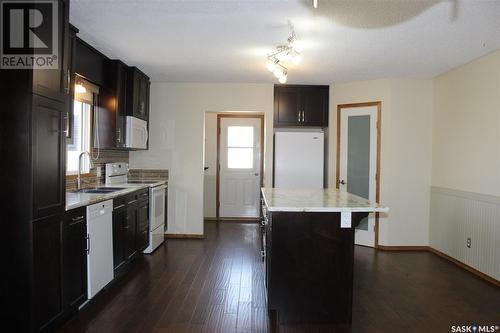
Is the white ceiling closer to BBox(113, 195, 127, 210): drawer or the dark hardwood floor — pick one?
BBox(113, 195, 127, 210): drawer

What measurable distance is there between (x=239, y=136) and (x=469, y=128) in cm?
380

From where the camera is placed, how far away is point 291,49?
292 cm

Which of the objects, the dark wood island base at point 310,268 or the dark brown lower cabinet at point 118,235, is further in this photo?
the dark brown lower cabinet at point 118,235

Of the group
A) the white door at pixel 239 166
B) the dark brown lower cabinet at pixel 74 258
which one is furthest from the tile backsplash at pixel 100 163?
the white door at pixel 239 166

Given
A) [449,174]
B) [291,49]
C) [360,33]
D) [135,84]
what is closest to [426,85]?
[449,174]

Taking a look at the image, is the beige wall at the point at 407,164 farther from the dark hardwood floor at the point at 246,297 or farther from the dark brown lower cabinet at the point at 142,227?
the dark brown lower cabinet at the point at 142,227

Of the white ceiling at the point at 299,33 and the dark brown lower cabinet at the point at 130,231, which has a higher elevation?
the white ceiling at the point at 299,33

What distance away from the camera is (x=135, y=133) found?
4.37 meters

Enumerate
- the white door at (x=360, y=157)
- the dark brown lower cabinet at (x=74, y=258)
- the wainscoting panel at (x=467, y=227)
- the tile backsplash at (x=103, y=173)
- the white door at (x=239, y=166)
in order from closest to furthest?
the dark brown lower cabinet at (x=74, y=258), the wainscoting panel at (x=467, y=227), the tile backsplash at (x=103, y=173), the white door at (x=360, y=157), the white door at (x=239, y=166)

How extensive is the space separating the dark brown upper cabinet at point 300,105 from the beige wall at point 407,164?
0.85 metres

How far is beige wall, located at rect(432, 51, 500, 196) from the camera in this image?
3432 millimetres

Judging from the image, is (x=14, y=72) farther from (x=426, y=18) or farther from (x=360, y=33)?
(x=426, y=18)

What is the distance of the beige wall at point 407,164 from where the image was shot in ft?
14.9

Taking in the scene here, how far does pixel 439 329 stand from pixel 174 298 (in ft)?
6.97
